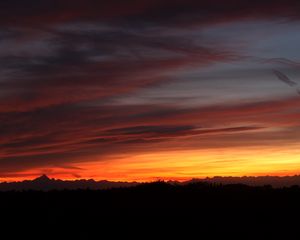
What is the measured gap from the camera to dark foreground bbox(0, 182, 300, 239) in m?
23.2

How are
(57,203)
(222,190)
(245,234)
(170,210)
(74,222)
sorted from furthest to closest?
(222,190) → (57,203) → (170,210) → (74,222) → (245,234)

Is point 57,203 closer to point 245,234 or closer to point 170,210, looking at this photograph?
point 170,210

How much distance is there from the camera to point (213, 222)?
24.3 meters

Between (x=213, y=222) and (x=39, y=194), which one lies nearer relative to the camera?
(x=213, y=222)

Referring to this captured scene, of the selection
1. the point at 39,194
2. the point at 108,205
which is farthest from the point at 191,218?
the point at 39,194

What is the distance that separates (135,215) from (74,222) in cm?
266

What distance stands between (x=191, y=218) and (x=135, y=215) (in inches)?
94.2

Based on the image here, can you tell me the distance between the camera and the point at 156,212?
26031 mm

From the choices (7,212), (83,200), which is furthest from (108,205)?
(7,212)

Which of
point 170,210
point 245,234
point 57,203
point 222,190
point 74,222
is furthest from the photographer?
point 222,190

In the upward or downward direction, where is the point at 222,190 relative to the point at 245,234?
upward

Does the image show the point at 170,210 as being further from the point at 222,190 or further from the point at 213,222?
the point at 222,190

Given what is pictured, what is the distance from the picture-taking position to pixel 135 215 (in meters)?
25.4

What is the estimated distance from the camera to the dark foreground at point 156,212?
2317 cm
